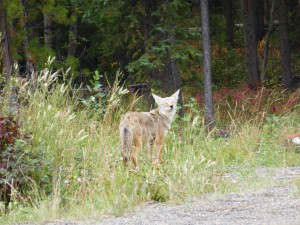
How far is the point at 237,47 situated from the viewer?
39.2m

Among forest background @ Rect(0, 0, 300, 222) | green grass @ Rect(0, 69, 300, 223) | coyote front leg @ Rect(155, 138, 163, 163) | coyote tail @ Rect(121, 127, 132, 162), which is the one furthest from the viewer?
coyote front leg @ Rect(155, 138, 163, 163)

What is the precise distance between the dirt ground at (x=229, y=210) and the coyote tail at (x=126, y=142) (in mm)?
2172

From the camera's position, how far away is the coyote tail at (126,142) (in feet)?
36.8

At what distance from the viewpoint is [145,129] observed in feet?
40.1

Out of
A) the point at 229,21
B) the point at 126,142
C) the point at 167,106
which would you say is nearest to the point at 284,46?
the point at 229,21

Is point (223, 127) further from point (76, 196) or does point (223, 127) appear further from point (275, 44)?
point (275, 44)

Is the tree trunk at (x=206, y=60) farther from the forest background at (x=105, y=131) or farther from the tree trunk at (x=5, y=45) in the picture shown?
the tree trunk at (x=5, y=45)

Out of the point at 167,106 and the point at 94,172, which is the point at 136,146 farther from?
the point at 94,172

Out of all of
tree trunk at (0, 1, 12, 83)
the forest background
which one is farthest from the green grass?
tree trunk at (0, 1, 12, 83)

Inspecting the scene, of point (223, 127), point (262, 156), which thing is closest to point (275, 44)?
point (223, 127)

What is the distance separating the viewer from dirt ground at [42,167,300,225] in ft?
25.6

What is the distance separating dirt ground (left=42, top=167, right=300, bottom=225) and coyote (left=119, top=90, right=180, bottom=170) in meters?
1.93

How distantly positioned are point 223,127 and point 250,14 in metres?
10.1

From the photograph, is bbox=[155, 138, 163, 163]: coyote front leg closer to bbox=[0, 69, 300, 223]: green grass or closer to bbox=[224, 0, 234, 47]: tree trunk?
bbox=[0, 69, 300, 223]: green grass
